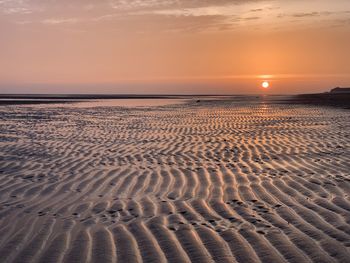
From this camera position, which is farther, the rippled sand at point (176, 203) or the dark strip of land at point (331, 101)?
the dark strip of land at point (331, 101)

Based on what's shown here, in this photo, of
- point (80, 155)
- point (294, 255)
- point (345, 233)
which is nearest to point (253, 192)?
point (345, 233)

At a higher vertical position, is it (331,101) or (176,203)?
(331,101)

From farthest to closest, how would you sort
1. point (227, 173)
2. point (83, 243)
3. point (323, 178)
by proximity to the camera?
point (227, 173)
point (323, 178)
point (83, 243)

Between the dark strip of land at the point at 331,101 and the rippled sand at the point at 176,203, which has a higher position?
the dark strip of land at the point at 331,101

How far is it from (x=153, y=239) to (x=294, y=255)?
56.9 inches

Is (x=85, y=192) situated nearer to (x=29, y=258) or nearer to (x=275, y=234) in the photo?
(x=29, y=258)

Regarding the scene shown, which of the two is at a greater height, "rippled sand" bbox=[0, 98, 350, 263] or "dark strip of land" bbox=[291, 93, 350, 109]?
"dark strip of land" bbox=[291, 93, 350, 109]

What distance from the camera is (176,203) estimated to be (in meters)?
6.10

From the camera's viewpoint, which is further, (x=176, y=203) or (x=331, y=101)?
(x=331, y=101)

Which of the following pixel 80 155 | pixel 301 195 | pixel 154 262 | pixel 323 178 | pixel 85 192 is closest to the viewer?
pixel 154 262

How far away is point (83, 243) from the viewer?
4.56 metres

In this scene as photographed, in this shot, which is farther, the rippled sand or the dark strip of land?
the dark strip of land

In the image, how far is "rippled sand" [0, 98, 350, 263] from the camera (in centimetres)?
431

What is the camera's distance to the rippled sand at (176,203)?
4.31 meters
